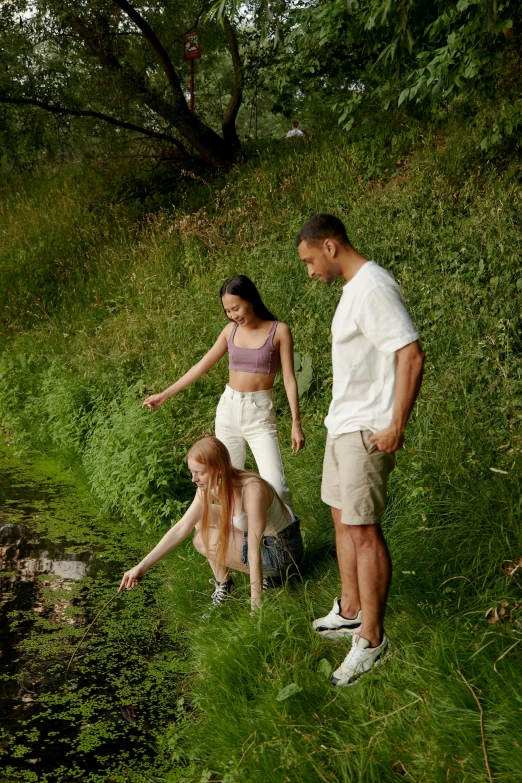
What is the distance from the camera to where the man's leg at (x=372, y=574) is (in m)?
3.41

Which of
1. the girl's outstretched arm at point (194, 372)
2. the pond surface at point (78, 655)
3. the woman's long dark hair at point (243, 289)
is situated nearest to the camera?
the pond surface at point (78, 655)

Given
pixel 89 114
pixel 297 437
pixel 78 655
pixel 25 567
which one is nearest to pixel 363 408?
pixel 297 437

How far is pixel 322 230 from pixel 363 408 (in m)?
0.77

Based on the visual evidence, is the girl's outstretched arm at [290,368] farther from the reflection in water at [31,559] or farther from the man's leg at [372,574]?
the reflection in water at [31,559]

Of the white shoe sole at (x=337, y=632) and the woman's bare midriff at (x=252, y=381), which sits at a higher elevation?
the woman's bare midriff at (x=252, y=381)

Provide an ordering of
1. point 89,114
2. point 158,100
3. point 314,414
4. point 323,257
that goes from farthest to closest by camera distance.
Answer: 1. point 158,100
2. point 89,114
3. point 314,414
4. point 323,257

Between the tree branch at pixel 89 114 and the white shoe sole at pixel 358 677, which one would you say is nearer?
the white shoe sole at pixel 358 677

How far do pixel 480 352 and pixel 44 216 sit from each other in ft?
34.1

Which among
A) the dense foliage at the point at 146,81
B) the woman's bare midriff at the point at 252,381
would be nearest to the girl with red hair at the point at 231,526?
the woman's bare midriff at the point at 252,381

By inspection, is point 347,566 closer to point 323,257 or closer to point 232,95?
point 323,257

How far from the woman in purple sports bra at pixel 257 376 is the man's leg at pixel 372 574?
4.49 feet

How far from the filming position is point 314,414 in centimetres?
648

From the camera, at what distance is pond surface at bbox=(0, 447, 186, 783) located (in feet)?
11.5

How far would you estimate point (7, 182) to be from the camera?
16.8 meters
